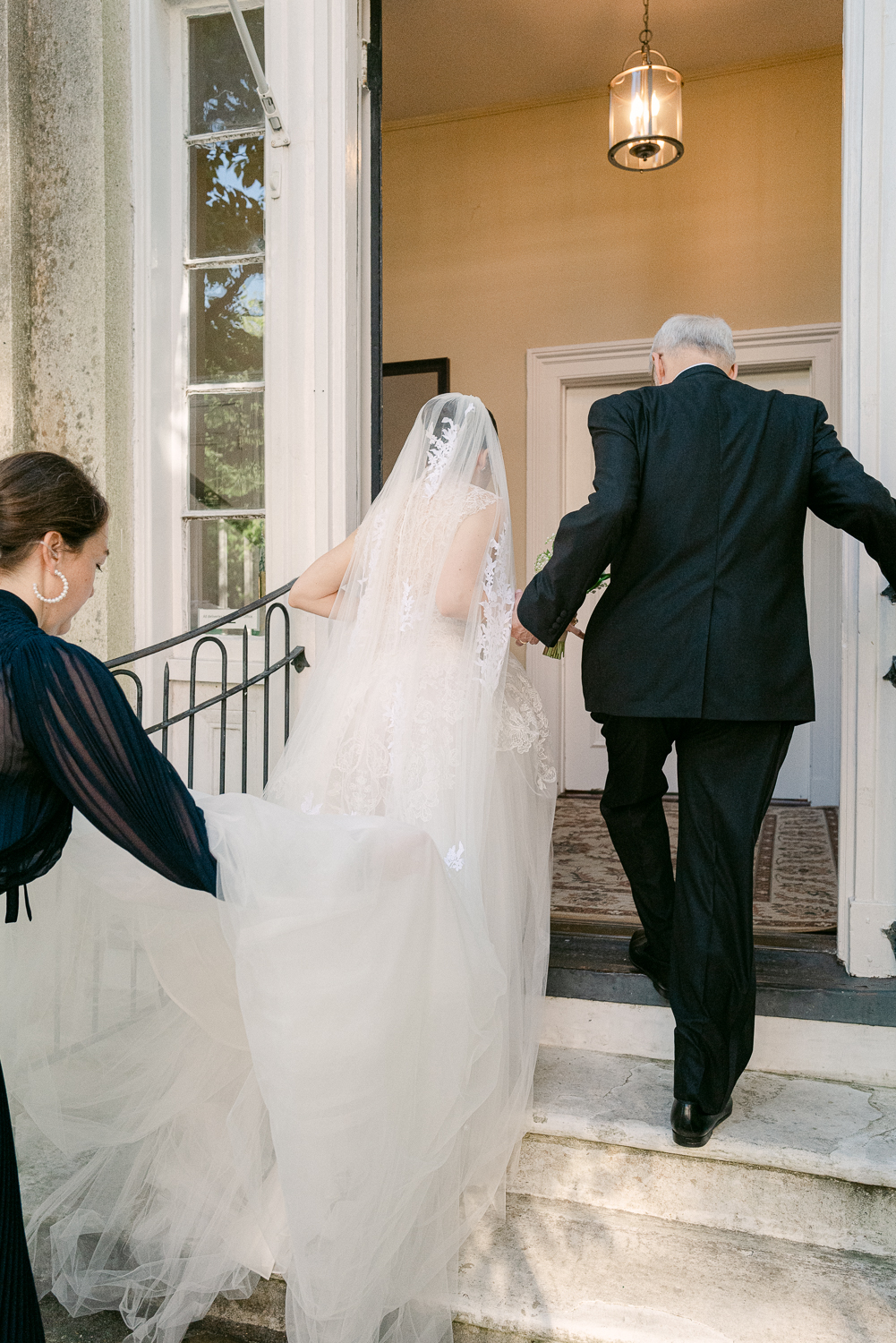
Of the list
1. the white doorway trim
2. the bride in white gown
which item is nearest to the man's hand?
the bride in white gown

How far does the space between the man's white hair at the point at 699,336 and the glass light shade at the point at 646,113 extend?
8.07 ft

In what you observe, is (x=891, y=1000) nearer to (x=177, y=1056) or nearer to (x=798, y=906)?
(x=798, y=906)

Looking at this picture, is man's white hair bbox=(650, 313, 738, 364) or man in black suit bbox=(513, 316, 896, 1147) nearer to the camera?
man in black suit bbox=(513, 316, 896, 1147)

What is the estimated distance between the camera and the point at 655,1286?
1.88m

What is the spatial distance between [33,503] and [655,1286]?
6.11 feet

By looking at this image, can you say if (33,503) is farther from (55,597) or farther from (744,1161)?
(744,1161)

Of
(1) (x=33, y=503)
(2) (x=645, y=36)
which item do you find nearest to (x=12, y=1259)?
(1) (x=33, y=503)

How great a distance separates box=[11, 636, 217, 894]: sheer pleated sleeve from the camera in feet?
4.17

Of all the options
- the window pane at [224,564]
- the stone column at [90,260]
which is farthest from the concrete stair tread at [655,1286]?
the stone column at [90,260]

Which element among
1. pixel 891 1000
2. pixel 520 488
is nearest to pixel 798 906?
pixel 891 1000

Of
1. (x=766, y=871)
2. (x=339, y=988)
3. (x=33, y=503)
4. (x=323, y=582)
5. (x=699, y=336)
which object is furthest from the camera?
(x=766, y=871)

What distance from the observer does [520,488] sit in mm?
5625

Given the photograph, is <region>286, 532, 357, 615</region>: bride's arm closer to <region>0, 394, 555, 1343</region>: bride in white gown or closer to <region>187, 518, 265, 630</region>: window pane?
<region>0, 394, 555, 1343</region>: bride in white gown

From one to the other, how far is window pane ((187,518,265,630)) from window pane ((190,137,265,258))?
3.17ft
